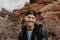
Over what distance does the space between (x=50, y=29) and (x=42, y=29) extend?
1293 centimetres

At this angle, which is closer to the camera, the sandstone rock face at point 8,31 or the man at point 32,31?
the man at point 32,31

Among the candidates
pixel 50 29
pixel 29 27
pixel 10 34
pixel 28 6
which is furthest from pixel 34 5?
pixel 29 27

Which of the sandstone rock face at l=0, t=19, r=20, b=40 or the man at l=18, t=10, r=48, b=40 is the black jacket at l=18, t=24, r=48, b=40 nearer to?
the man at l=18, t=10, r=48, b=40

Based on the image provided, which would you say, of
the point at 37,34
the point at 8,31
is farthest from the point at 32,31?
the point at 8,31

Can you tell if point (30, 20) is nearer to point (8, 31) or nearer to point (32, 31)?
point (32, 31)

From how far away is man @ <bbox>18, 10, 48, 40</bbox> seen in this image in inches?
134

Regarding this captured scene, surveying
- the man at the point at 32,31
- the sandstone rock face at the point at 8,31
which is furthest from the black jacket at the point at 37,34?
the sandstone rock face at the point at 8,31

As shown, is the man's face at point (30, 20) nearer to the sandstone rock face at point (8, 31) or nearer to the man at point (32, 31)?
the man at point (32, 31)

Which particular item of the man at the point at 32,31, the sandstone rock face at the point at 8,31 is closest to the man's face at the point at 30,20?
the man at the point at 32,31

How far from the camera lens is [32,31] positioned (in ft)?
11.3

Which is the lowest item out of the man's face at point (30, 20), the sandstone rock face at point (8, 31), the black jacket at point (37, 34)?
the sandstone rock face at point (8, 31)

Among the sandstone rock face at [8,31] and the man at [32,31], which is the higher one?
the man at [32,31]

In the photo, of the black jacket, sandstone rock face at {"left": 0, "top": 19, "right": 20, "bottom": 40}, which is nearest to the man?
the black jacket

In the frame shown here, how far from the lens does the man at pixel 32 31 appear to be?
11.1ft
